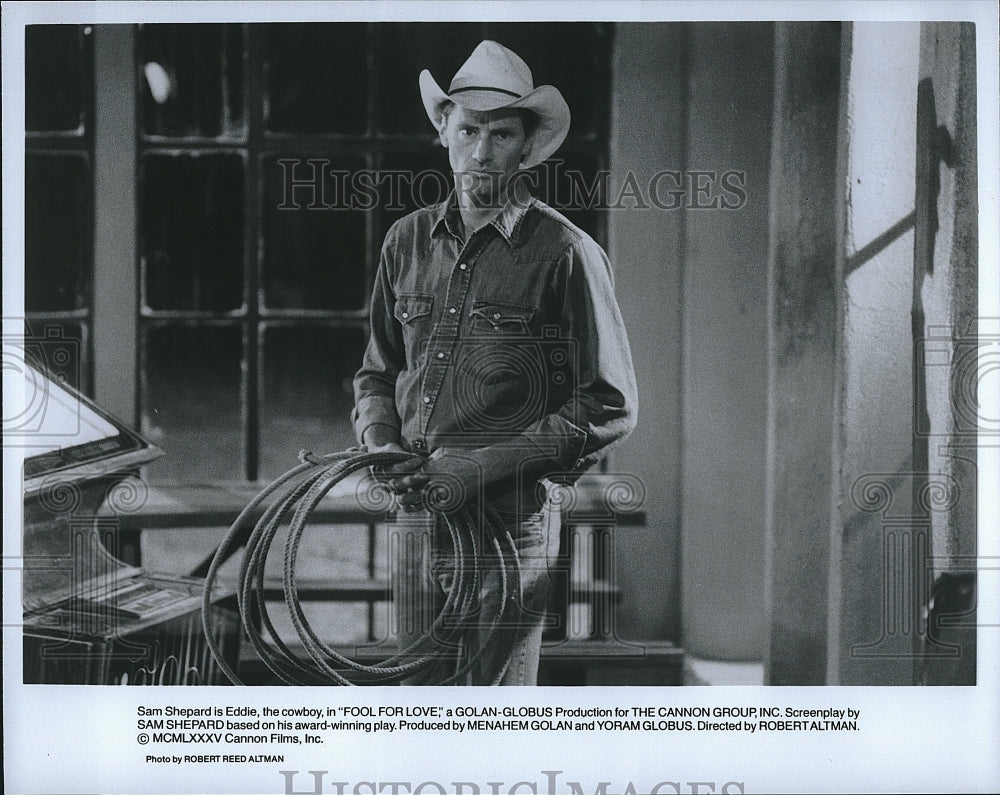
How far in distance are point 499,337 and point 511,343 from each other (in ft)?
0.09

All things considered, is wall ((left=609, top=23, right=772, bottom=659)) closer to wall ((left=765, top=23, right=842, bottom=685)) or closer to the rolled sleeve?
wall ((left=765, top=23, right=842, bottom=685))

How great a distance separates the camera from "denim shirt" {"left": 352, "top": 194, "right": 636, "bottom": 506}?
A: 2.40 meters

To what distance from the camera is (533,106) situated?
240cm

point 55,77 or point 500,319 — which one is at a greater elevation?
point 55,77

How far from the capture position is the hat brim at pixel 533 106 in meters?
2.40

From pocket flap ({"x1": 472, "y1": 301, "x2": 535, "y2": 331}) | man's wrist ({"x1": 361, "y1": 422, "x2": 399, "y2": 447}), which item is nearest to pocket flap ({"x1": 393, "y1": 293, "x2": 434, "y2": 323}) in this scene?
pocket flap ({"x1": 472, "y1": 301, "x2": 535, "y2": 331})

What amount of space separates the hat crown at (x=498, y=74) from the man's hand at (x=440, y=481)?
2.54 ft

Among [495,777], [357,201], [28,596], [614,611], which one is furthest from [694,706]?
[28,596]

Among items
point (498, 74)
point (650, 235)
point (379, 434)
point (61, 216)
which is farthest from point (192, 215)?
point (650, 235)

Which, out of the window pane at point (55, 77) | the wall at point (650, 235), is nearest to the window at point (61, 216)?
the window pane at point (55, 77)

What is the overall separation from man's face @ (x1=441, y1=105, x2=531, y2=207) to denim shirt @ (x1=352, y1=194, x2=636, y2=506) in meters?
0.05

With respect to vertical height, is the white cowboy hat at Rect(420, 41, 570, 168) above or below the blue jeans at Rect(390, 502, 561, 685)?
above

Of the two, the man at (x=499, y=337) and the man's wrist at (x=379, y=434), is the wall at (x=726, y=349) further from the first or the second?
the man's wrist at (x=379, y=434)

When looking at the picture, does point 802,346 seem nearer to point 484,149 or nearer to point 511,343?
point 511,343
